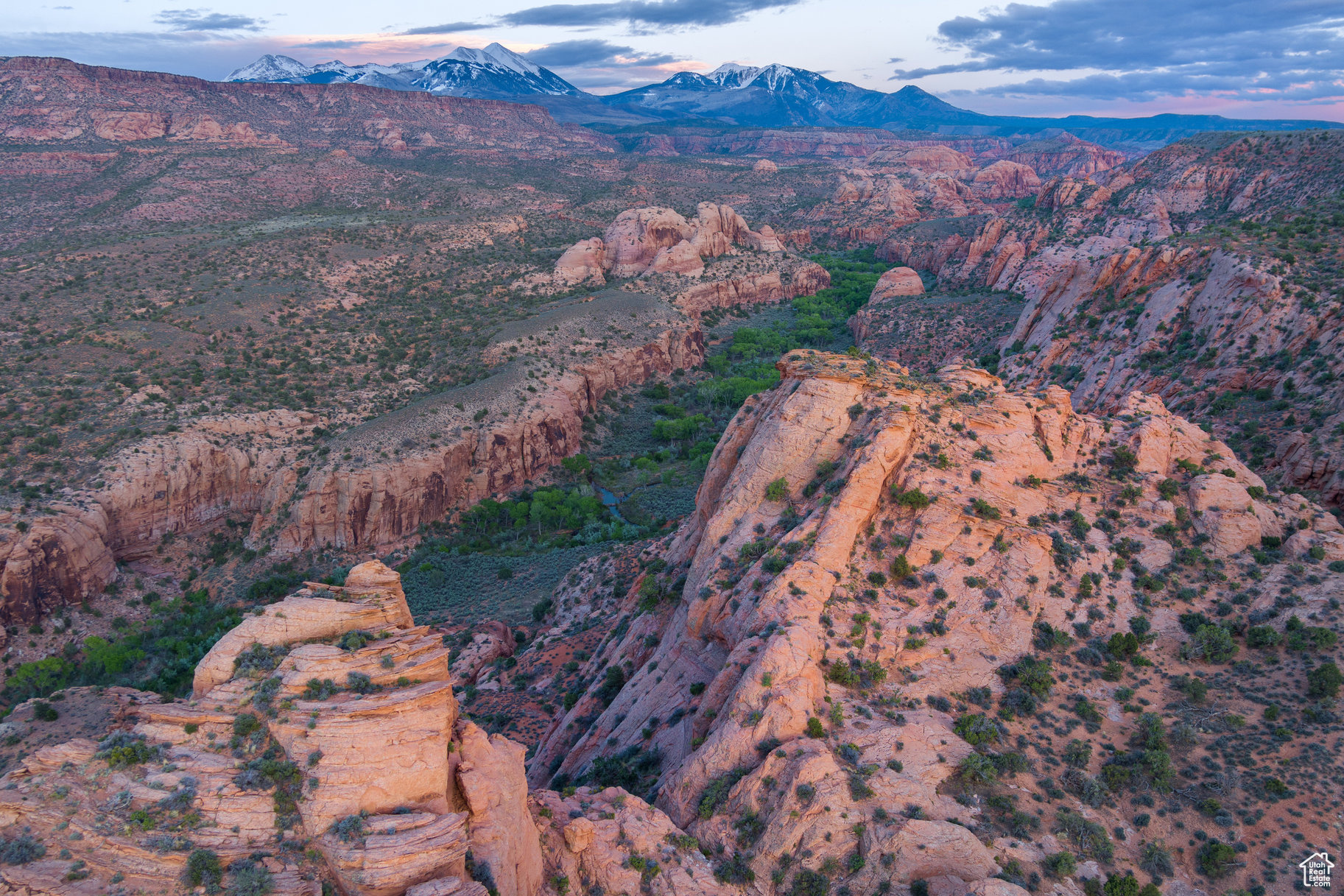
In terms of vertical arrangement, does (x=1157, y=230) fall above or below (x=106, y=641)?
above

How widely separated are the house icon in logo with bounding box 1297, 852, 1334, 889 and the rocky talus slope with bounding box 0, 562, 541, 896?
1878cm

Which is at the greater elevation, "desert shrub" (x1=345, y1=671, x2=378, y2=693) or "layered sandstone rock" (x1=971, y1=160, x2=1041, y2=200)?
"layered sandstone rock" (x1=971, y1=160, x2=1041, y2=200)

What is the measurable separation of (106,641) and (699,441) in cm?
4652

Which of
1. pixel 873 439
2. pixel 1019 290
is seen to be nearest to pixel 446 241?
pixel 1019 290

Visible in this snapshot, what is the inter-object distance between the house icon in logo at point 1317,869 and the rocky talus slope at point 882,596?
3484mm

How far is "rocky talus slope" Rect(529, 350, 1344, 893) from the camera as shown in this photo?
58.3 ft

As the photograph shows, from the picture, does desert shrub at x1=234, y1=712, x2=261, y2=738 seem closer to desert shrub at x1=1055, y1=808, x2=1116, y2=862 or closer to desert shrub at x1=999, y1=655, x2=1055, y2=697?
desert shrub at x1=1055, y1=808, x2=1116, y2=862

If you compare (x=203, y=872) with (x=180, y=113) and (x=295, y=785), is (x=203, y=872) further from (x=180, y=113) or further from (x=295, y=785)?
(x=180, y=113)

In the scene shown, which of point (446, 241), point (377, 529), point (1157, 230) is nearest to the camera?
point (377, 529)

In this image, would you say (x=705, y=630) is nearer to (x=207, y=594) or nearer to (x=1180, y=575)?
(x=1180, y=575)

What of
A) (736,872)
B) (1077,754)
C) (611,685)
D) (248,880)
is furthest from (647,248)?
(248,880)

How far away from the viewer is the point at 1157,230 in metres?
74.3

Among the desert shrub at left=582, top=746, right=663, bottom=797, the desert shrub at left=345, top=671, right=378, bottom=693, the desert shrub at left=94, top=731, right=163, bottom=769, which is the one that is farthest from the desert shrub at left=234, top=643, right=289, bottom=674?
the desert shrub at left=582, top=746, right=663, bottom=797

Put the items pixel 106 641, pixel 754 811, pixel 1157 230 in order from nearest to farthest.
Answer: pixel 754 811 < pixel 106 641 < pixel 1157 230
